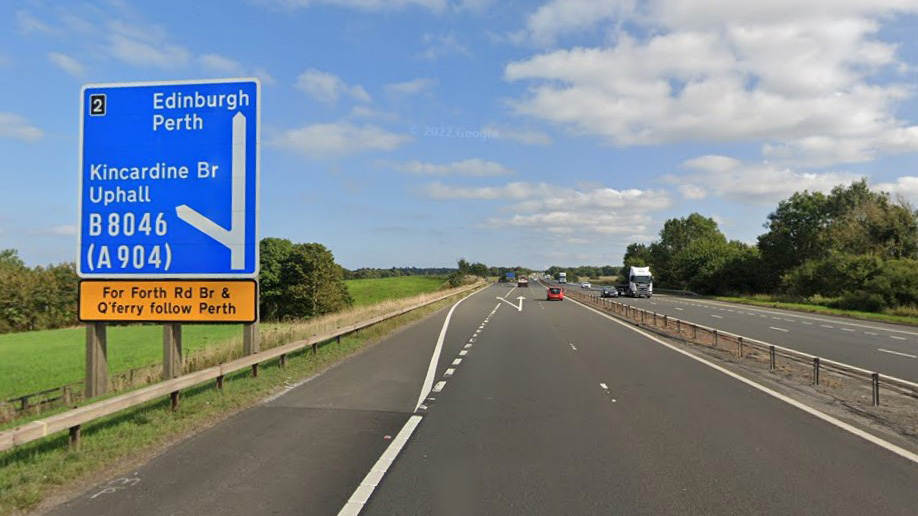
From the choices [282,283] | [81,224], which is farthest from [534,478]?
[282,283]

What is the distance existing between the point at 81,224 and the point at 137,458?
647 cm

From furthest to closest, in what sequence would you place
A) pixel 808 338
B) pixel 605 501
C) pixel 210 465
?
pixel 808 338 → pixel 210 465 → pixel 605 501

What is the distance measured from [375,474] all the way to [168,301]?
23.6ft

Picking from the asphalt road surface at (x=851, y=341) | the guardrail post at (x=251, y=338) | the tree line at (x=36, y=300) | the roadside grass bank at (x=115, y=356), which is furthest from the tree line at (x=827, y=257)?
the tree line at (x=36, y=300)

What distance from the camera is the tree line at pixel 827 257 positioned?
41928 mm

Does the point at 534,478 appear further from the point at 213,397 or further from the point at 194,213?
the point at 194,213

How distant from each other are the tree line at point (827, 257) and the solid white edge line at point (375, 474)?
43399 mm

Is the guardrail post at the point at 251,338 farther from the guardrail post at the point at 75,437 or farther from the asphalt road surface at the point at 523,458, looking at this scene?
the guardrail post at the point at 75,437

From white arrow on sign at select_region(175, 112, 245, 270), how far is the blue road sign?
0.02m

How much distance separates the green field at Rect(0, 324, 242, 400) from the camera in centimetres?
2405

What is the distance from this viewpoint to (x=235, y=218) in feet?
36.3

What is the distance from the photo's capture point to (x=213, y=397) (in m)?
9.48

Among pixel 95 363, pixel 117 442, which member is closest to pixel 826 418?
pixel 117 442

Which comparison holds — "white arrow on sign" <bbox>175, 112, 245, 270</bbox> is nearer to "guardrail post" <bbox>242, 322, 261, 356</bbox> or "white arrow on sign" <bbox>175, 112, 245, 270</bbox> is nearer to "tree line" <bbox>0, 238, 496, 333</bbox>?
"guardrail post" <bbox>242, 322, 261, 356</bbox>
